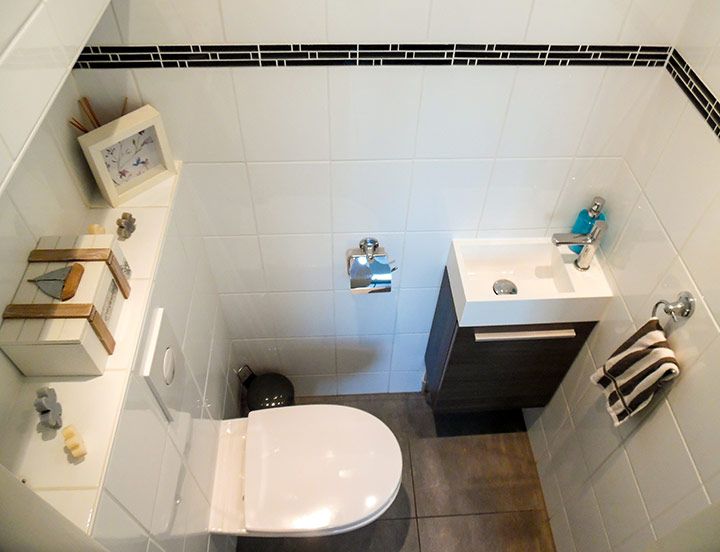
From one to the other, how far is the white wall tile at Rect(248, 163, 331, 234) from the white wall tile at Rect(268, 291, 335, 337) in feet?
0.94

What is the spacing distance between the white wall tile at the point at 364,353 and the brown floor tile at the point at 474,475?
14.0 inches

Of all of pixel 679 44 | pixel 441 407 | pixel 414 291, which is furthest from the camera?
pixel 441 407

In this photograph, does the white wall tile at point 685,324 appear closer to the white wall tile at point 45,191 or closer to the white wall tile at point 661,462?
the white wall tile at point 661,462

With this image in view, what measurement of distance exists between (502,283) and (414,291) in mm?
292

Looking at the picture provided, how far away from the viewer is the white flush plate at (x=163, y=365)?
1.04 meters

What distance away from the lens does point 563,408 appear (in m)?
1.75

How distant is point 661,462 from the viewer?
1.21 m

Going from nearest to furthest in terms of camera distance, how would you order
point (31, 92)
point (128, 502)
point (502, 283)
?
1. point (31, 92)
2. point (128, 502)
3. point (502, 283)

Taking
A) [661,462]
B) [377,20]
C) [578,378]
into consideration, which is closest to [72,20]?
[377,20]

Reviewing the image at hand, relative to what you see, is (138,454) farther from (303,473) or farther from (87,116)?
(87,116)

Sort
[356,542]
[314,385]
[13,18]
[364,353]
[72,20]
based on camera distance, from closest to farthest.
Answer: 1. [13,18]
2. [72,20]
3. [356,542]
4. [364,353]
5. [314,385]

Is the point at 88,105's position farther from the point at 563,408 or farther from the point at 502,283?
the point at 563,408

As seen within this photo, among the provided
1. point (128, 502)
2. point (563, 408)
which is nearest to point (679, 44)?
point (563, 408)

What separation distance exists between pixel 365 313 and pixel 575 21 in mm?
1035
